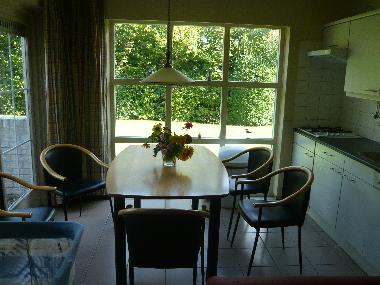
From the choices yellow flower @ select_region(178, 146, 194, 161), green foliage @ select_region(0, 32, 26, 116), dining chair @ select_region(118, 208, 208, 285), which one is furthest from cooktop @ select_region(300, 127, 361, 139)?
green foliage @ select_region(0, 32, 26, 116)

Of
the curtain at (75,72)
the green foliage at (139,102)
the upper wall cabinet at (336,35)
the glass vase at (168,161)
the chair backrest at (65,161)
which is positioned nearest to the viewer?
the glass vase at (168,161)

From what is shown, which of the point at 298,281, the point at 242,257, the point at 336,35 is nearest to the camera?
the point at 298,281

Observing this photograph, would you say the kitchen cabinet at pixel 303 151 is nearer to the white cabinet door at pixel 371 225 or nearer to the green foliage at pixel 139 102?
the white cabinet door at pixel 371 225

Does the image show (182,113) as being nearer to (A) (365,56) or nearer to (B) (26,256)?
(A) (365,56)

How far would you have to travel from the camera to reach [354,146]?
3.11 metres

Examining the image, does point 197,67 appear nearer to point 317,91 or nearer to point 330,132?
point 317,91

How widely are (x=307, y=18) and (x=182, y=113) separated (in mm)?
1773

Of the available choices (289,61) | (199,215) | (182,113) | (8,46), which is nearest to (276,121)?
(289,61)

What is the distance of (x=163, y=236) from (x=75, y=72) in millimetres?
2389

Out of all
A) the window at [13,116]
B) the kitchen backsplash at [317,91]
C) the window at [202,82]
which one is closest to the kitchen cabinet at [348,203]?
the kitchen backsplash at [317,91]

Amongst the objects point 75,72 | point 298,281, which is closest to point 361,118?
point 298,281

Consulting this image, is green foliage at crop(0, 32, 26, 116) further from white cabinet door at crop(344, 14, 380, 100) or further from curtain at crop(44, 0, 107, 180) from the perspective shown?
white cabinet door at crop(344, 14, 380, 100)

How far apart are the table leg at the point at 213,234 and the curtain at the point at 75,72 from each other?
1.93m

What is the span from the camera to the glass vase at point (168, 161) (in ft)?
9.05
